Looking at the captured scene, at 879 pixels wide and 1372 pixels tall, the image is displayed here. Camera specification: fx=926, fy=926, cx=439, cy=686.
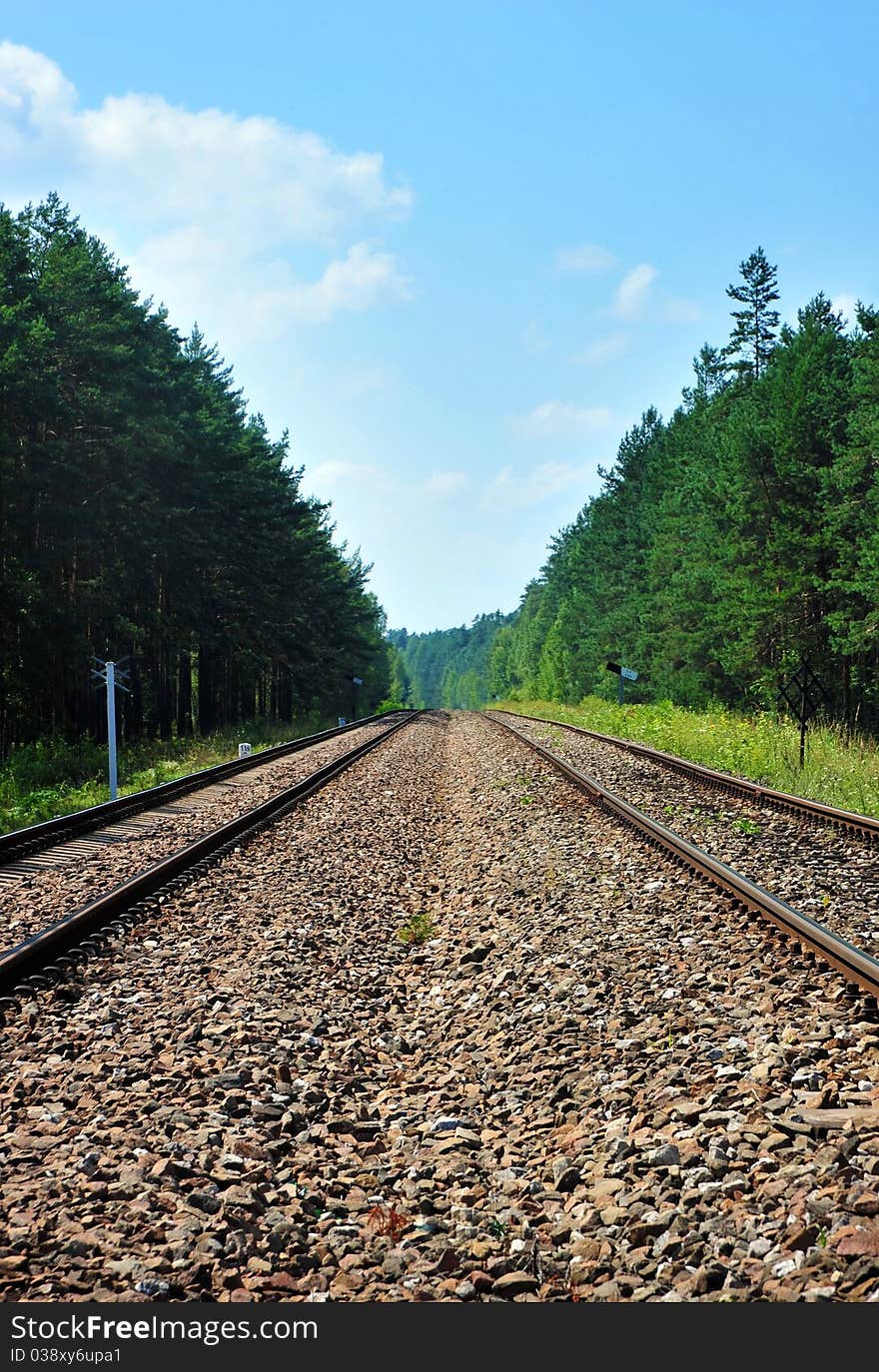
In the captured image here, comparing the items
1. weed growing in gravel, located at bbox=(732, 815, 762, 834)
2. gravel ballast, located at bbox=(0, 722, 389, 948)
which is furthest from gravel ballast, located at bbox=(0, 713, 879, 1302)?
weed growing in gravel, located at bbox=(732, 815, 762, 834)

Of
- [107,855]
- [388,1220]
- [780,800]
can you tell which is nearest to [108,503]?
[107,855]

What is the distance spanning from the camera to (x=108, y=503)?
2681 centimetres

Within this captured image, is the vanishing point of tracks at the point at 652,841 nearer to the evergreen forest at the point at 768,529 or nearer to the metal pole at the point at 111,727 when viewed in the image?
the metal pole at the point at 111,727

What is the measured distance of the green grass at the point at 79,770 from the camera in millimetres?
16969

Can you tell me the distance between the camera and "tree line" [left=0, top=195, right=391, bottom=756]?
933 inches

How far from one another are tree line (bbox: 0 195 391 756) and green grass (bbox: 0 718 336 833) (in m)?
1.71

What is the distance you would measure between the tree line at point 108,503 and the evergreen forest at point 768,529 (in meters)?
17.9

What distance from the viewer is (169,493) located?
104 feet

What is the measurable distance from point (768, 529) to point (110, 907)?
29737 millimetres

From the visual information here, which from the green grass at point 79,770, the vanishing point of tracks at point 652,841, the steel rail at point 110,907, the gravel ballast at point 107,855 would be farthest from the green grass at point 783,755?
the green grass at point 79,770

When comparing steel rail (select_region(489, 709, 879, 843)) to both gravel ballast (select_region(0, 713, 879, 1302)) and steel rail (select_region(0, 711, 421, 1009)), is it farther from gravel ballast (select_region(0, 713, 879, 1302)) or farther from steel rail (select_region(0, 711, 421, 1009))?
steel rail (select_region(0, 711, 421, 1009))

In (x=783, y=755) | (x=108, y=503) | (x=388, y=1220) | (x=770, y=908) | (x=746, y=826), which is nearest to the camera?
(x=388, y=1220)

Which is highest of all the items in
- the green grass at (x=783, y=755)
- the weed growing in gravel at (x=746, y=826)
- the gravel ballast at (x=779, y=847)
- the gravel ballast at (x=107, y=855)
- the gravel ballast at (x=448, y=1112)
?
the green grass at (x=783, y=755)

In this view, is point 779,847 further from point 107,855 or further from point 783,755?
point 783,755
